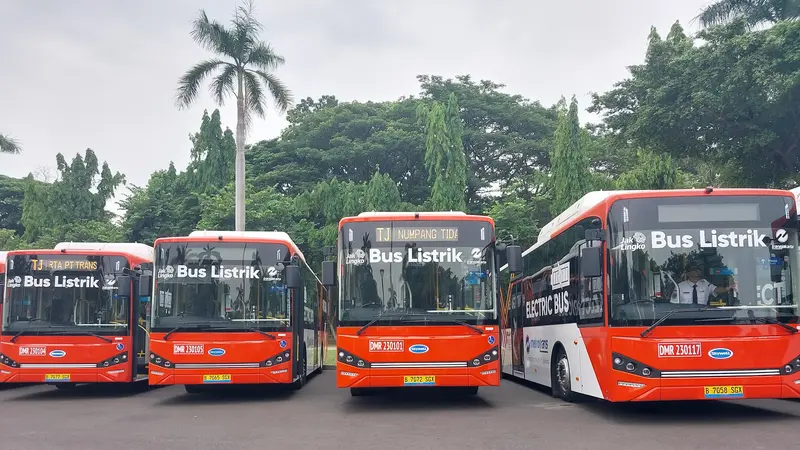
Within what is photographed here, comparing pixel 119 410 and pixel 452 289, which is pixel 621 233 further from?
pixel 119 410

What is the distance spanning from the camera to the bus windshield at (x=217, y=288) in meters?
13.7

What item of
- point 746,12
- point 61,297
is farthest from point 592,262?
point 746,12

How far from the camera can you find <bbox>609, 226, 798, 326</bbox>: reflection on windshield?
989 centimetres

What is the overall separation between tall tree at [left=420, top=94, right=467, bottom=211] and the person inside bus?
88.8ft

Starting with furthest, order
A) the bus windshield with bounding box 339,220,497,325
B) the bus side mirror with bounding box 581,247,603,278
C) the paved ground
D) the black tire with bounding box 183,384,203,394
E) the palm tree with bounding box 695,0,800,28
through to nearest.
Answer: the palm tree with bounding box 695,0,800,28 → the black tire with bounding box 183,384,203,394 → the bus windshield with bounding box 339,220,497,325 → the bus side mirror with bounding box 581,247,603,278 → the paved ground

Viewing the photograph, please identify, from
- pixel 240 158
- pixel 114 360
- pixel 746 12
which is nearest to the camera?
pixel 114 360

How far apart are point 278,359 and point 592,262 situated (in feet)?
19.7

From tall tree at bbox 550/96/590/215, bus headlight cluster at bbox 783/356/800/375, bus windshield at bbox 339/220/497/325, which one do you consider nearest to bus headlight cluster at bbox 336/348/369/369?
bus windshield at bbox 339/220/497/325

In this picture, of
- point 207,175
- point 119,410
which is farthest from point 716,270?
point 207,175

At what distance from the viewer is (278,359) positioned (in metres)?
13.7

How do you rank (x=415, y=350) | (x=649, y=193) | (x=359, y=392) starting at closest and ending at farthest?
1. (x=649, y=193)
2. (x=415, y=350)
3. (x=359, y=392)

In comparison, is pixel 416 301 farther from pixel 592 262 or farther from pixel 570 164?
pixel 570 164

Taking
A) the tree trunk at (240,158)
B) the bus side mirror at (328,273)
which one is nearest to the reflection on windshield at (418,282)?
the bus side mirror at (328,273)

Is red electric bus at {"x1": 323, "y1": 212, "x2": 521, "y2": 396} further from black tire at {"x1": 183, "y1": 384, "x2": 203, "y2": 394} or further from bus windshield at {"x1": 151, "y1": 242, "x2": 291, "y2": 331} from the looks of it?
black tire at {"x1": 183, "y1": 384, "x2": 203, "y2": 394}
